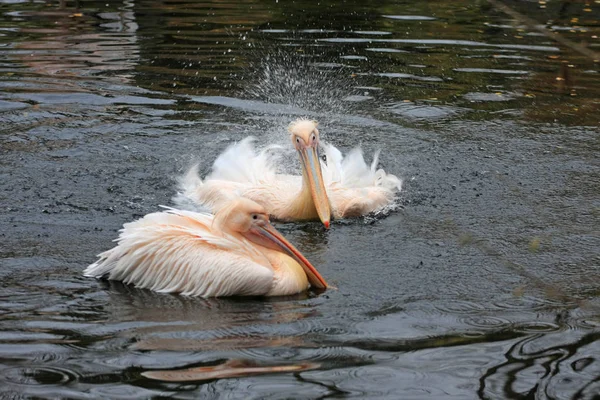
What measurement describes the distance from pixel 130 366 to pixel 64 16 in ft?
29.8

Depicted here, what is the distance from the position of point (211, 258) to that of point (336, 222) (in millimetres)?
1497

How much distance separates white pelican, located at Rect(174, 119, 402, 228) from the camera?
636 cm

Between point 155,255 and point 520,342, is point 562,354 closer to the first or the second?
point 520,342

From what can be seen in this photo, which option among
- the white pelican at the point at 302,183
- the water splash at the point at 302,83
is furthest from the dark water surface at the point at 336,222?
the white pelican at the point at 302,183

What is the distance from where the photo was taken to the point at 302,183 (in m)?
6.46

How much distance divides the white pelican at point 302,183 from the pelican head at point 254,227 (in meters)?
1.02

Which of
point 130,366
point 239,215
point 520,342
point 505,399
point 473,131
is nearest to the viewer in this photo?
point 505,399

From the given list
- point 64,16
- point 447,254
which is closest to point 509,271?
point 447,254

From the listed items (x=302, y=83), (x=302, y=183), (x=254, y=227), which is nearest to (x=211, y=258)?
(x=254, y=227)

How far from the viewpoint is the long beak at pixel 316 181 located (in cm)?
616

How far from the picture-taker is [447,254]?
18.1ft

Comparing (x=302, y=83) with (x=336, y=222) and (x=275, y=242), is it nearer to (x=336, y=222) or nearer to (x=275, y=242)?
(x=336, y=222)

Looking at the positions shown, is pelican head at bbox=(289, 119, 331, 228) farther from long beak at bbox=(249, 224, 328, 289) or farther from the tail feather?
long beak at bbox=(249, 224, 328, 289)

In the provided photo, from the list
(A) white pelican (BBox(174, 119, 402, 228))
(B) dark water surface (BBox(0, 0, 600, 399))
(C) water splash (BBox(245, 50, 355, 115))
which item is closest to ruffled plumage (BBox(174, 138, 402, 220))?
(A) white pelican (BBox(174, 119, 402, 228))
